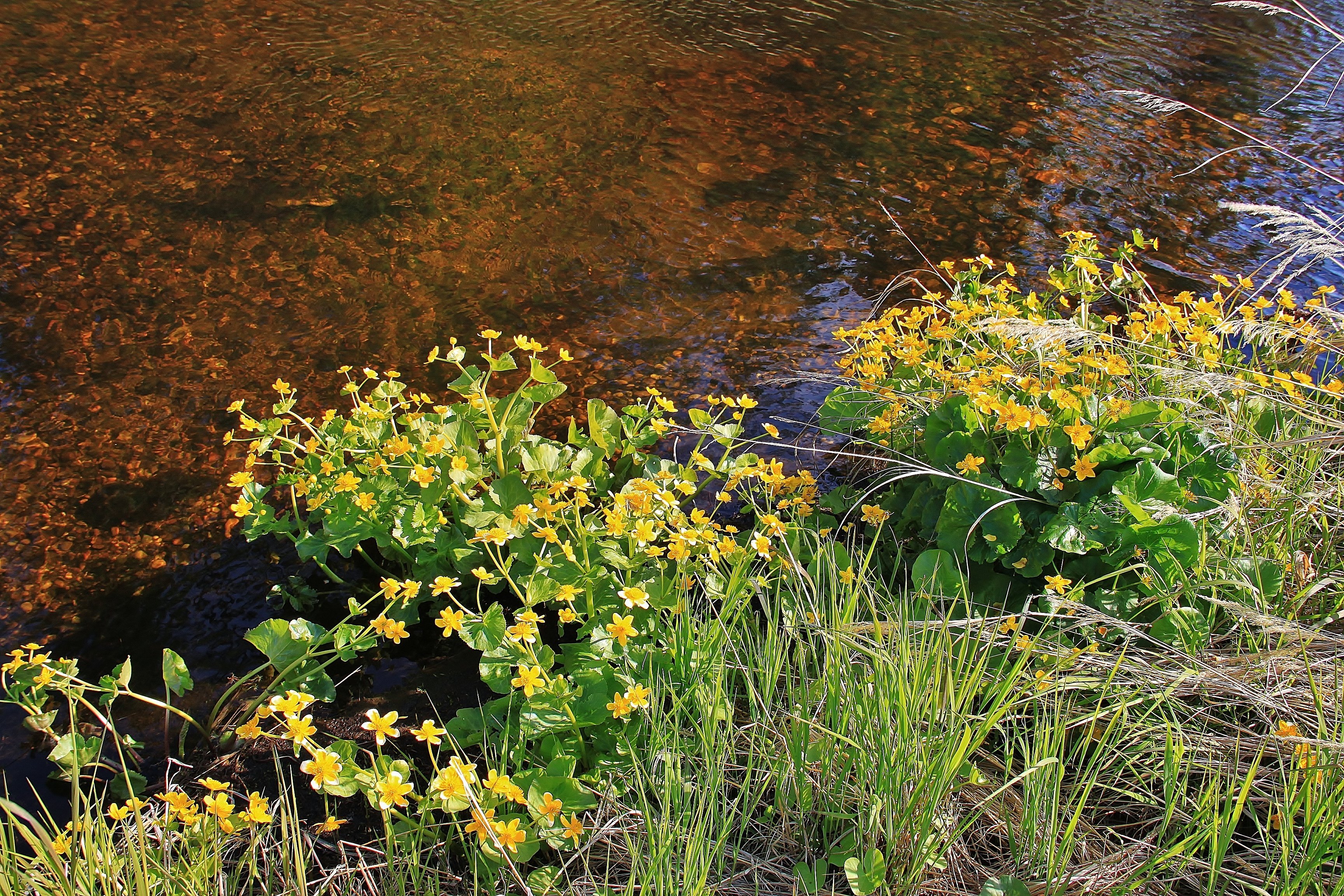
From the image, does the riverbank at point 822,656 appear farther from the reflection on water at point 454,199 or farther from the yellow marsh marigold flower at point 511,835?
the reflection on water at point 454,199

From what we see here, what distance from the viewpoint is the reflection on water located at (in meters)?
3.25

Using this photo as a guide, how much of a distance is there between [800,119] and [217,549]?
4.33 metres

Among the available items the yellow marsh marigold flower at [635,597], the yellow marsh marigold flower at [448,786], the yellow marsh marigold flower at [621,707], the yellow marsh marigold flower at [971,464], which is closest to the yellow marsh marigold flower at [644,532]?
the yellow marsh marigold flower at [635,597]

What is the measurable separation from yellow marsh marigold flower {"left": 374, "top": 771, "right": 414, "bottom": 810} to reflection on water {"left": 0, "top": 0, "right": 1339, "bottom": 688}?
1083 millimetres

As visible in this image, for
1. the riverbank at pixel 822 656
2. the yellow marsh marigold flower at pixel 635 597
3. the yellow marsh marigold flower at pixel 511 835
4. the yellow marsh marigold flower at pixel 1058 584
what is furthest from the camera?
the yellow marsh marigold flower at pixel 1058 584

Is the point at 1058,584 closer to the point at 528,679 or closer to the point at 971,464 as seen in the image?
the point at 971,464

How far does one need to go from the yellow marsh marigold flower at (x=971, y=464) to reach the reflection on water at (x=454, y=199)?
50.1 inches

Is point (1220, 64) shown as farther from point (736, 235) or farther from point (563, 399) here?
point (563, 399)

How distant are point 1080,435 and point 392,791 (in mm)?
1668

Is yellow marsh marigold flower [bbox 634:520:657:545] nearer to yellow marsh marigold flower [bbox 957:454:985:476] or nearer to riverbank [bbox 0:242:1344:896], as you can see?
riverbank [bbox 0:242:1344:896]

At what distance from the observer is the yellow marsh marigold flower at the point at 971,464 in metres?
2.39

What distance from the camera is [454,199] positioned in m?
4.85

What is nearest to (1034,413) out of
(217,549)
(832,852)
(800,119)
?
(832,852)

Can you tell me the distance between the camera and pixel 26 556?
112 inches
